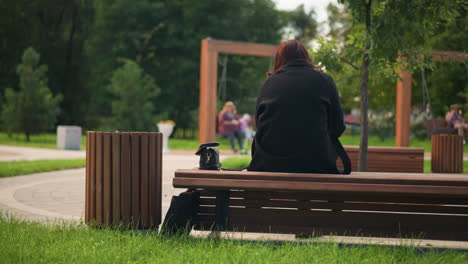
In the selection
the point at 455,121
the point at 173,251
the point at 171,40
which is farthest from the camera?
the point at 171,40

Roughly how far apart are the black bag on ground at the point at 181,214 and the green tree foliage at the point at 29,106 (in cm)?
1995

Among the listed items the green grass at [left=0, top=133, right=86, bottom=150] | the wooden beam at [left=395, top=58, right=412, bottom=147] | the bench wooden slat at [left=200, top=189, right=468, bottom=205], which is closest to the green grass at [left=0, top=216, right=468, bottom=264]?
the bench wooden slat at [left=200, top=189, right=468, bottom=205]

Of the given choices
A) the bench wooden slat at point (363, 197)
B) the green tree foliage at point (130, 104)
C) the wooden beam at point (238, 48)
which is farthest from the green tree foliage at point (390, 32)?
the green tree foliage at point (130, 104)

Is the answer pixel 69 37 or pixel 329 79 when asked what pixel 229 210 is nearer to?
pixel 329 79

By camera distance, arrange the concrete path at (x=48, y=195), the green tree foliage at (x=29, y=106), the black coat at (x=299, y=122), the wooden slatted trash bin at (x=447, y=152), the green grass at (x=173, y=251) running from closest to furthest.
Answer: the green grass at (x=173, y=251), the black coat at (x=299, y=122), the concrete path at (x=48, y=195), the wooden slatted trash bin at (x=447, y=152), the green tree foliage at (x=29, y=106)

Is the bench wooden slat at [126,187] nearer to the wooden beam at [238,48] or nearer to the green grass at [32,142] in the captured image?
the wooden beam at [238,48]

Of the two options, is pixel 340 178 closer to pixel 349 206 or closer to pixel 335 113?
pixel 349 206

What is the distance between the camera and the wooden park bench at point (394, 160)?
34.3 feet

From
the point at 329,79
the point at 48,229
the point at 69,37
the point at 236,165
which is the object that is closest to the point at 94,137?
the point at 48,229

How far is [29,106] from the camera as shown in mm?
22547

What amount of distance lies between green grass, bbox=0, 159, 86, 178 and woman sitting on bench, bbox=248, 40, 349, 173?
7.35 metres

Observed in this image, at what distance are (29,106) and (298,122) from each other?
20428mm


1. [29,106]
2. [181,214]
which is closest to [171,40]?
[29,106]

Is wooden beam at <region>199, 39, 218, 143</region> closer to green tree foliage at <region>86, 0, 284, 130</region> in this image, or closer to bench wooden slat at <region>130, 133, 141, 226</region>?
bench wooden slat at <region>130, 133, 141, 226</region>
